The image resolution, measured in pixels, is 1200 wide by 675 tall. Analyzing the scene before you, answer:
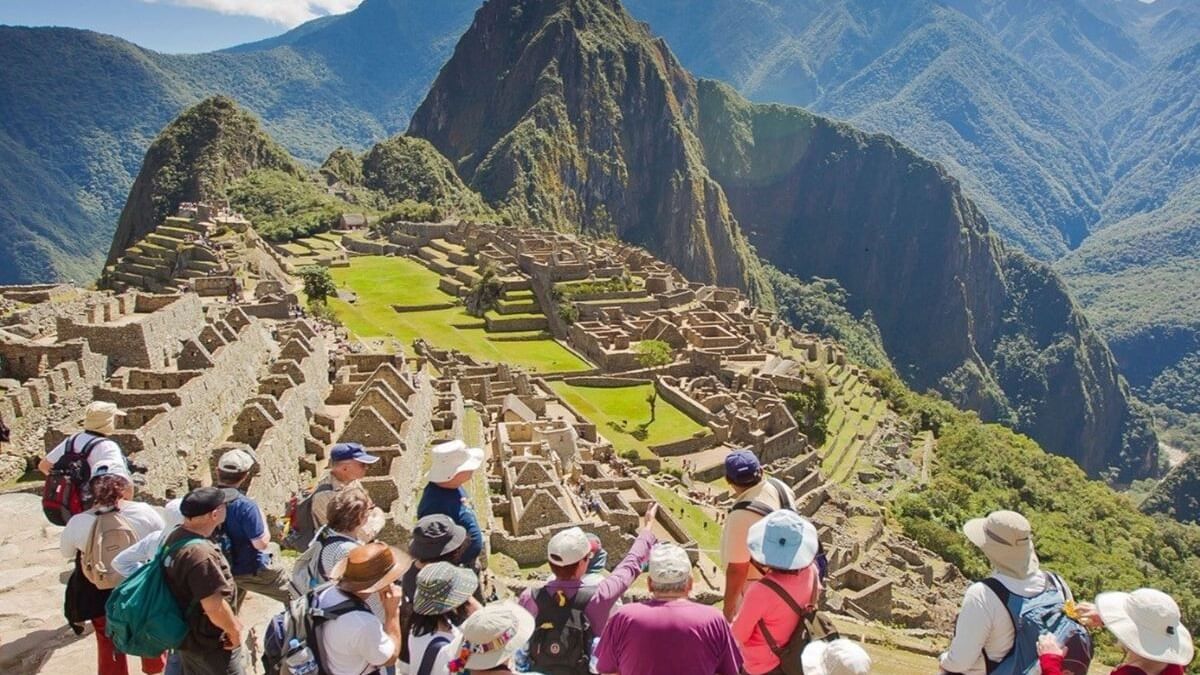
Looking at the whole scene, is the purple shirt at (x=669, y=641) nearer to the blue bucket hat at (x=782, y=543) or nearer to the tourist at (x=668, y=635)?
the tourist at (x=668, y=635)

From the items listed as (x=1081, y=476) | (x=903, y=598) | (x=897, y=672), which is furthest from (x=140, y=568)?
(x=1081, y=476)

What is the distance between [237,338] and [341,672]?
19.5 metres

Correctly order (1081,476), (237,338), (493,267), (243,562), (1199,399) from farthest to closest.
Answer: (1199,399) → (1081,476) → (493,267) → (237,338) → (243,562)

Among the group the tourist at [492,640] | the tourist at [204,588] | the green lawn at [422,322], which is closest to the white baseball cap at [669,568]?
the tourist at [492,640]

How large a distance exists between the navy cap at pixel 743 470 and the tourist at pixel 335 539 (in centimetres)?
338

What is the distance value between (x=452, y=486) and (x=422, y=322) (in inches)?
2016

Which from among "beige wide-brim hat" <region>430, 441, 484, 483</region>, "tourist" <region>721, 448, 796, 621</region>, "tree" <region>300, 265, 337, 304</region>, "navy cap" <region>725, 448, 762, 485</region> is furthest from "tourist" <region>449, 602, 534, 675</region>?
"tree" <region>300, 265, 337, 304</region>

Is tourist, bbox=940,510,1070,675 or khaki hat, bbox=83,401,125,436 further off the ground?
tourist, bbox=940,510,1070,675

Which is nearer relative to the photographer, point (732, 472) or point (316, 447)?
point (732, 472)

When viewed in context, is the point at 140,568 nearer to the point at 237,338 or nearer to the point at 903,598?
the point at 237,338

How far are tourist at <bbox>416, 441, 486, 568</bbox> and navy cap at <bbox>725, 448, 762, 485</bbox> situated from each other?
2.46m

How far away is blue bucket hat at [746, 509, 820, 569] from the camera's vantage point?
7199 mm

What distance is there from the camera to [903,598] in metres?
31.8

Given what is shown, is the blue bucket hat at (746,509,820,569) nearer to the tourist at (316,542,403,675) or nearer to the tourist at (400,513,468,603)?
the tourist at (400,513,468,603)
